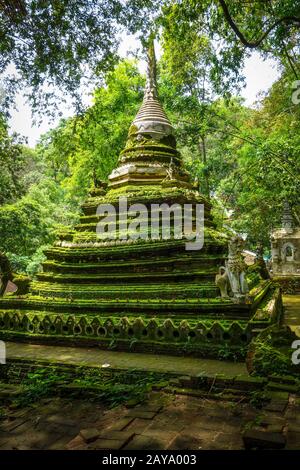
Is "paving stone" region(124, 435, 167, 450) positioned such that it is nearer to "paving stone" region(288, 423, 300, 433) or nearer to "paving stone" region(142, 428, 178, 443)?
"paving stone" region(142, 428, 178, 443)

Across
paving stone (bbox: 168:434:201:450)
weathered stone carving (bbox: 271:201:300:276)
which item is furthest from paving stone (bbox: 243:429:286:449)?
weathered stone carving (bbox: 271:201:300:276)

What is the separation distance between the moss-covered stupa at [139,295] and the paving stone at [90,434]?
3.58 meters

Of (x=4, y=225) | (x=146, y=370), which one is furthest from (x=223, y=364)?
(x=4, y=225)

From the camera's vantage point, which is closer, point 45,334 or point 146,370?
point 146,370

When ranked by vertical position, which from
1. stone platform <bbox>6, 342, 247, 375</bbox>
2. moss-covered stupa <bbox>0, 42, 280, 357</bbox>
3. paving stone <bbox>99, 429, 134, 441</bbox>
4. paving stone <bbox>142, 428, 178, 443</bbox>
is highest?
moss-covered stupa <bbox>0, 42, 280, 357</bbox>

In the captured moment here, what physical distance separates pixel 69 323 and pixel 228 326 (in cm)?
371

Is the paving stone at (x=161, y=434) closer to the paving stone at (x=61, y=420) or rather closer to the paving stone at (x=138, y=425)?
the paving stone at (x=138, y=425)

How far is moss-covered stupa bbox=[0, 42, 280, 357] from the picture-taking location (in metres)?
7.43

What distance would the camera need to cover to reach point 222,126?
25609mm

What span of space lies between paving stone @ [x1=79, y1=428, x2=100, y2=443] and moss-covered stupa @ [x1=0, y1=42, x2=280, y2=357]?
11.7 ft

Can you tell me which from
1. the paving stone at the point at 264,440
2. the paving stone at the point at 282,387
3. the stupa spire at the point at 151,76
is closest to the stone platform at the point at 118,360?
the paving stone at the point at 282,387

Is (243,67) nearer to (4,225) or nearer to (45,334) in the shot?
(45,334)

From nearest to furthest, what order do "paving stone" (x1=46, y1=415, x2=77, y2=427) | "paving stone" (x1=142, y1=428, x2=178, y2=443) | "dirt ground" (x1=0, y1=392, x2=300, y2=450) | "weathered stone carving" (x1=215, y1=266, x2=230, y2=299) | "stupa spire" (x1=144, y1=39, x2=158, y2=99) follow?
"dirt ground" (x1=0, y1=392, x2=300, y2=450) < "paving stone" (x1=142, y1=428, x2=178, y2=443) < "paving stone" (x1=46, y1=415, x2=77, y2=427) < "weathered stone carving" (x1=215, y1=266, x2=230, y2=299) < "stupa spire" (x1=144, y1=39, x2=158, y2=99)

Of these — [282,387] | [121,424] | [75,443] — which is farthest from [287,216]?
[75,443]
